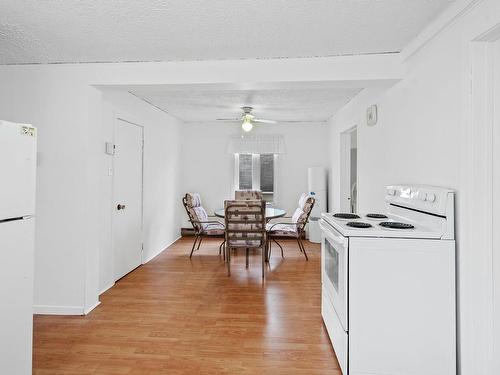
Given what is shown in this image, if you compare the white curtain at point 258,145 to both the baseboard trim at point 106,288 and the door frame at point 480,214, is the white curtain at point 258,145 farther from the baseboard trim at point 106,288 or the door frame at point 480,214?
the door frame at point 480,214

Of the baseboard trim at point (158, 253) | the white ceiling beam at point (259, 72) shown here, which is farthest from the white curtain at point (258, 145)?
Answer: the white ceiling beam at point (259, 72)

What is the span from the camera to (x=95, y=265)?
289 cm

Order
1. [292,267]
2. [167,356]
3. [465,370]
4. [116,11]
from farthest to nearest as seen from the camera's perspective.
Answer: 1. [292,267]
2. [167,356]
3. [116,11]
4. [465,370]

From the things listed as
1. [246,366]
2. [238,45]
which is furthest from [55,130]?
[246,366]

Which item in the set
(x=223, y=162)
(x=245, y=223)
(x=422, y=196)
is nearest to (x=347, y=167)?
(x=245, y=223)

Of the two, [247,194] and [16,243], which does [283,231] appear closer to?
[247,194]

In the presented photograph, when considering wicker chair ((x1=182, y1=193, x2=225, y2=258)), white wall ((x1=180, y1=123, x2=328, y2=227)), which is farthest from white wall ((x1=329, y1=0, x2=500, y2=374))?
white wall ((x1=180, y1=123, x2=328, y2=227))

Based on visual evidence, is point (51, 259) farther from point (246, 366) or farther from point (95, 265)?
point (246, 366)

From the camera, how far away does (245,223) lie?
12.3ft

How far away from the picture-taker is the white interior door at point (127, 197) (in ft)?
11.6

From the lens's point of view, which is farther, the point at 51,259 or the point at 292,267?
the point at 292,267

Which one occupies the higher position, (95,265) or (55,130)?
(55,130)

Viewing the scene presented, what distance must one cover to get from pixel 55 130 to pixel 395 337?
3105 mm

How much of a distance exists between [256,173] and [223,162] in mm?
707
